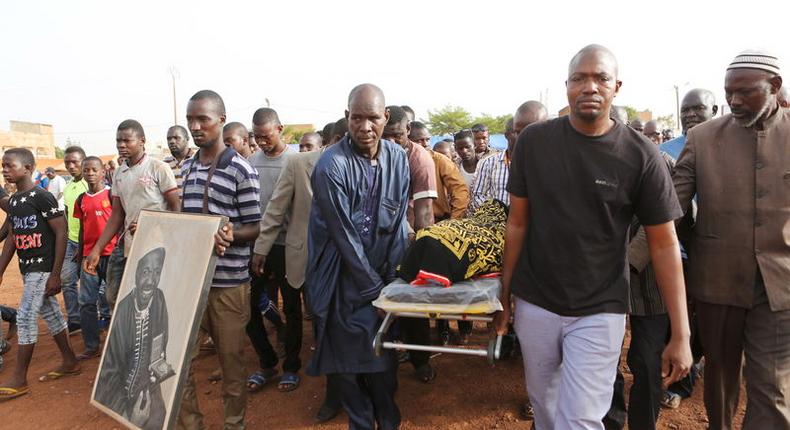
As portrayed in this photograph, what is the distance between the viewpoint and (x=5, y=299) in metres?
7.82

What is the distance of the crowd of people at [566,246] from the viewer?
6.98ft

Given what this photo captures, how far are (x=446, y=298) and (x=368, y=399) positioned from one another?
1.02 m

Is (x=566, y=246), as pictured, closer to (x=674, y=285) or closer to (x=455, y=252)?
(x=674, y=285)

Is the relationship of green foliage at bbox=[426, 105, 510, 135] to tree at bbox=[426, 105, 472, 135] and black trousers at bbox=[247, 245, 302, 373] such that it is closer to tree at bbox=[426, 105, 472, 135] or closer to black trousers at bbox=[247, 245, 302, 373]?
tree at bbox=[426, 105, 472, 135]

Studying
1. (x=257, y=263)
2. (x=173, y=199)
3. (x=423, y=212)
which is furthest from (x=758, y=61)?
(x=173, y=199)

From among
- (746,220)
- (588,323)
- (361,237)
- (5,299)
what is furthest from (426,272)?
(5,299)

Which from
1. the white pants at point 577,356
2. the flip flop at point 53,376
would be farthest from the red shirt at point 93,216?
the white pants at point 577,356

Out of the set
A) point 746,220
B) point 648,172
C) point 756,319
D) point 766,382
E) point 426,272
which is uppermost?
point 648,172

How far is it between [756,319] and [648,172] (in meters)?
1.04

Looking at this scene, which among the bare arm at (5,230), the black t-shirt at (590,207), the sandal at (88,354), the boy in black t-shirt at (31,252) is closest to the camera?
the black t-shirt at (590,207)

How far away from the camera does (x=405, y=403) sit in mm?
3838

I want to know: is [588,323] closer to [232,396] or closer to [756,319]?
[756,319]

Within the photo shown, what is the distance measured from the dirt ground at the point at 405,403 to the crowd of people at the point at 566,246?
0.13m

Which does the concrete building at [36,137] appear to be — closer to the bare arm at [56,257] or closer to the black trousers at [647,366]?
the bare arm at [56,257]
